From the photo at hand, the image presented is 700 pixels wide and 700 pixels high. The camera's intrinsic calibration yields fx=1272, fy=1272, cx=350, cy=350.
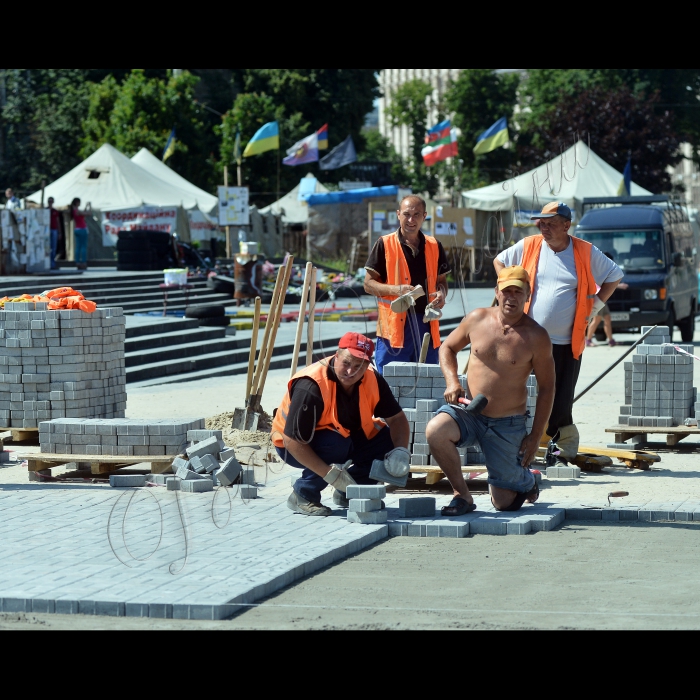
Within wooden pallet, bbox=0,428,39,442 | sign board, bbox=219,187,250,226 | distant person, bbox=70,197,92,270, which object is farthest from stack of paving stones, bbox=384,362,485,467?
sign board, bbox=219,187,250,226

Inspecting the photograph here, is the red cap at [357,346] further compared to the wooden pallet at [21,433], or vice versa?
the wooden pallet at [21,433]

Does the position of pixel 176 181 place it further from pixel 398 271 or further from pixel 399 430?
pixel 399 430

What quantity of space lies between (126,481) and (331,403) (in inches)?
81.7

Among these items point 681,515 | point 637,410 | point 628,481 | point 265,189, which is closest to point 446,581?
point 681,515

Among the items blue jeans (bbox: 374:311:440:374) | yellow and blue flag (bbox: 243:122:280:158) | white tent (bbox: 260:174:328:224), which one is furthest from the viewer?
white tent (bbox: 260:174:328:224)

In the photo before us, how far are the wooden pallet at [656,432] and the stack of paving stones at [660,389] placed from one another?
82mm

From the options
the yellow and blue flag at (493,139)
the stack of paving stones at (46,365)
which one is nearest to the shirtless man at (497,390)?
the stack of paving stones at (46,365)

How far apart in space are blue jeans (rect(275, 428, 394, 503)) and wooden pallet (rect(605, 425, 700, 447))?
3.24 m

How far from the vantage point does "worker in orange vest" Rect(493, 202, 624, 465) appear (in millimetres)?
9133

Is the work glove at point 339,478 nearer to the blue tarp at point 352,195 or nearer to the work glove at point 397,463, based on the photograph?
the work glove at point 397,463

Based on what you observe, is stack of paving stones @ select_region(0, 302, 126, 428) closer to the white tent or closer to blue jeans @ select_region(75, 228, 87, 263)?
blue jeans @ select_region(75, 228, 87, 263)

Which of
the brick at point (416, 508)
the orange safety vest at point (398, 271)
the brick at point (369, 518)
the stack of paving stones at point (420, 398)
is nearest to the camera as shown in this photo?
the brick at point (369, 518)

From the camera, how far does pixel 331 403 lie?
25.9ft

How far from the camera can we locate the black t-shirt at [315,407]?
7797 millimetres
